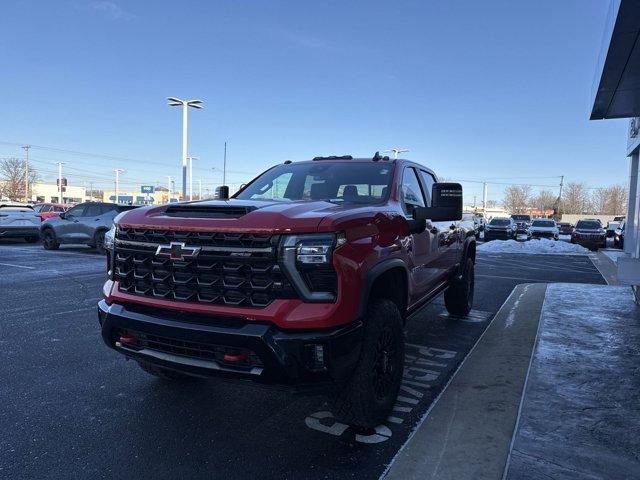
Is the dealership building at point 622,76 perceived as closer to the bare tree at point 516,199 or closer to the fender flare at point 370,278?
the fender flare at point 370,278

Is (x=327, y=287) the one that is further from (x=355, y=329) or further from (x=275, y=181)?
(x=275, y=181)

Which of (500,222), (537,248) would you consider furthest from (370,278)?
(500,222)

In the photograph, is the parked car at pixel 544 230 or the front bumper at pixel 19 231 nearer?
the front bumper at pixel 19 231

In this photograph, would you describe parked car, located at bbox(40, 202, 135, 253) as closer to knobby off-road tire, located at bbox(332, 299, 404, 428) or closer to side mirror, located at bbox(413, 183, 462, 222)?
side mirror, located at bbox(413, 183, 462, 222)

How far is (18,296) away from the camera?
7527mm

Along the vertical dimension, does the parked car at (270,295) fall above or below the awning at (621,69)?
below

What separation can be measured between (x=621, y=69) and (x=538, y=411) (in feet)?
15.2

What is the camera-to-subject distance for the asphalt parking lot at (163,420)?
2.73 m

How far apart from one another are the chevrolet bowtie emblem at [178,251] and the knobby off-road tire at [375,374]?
112 cm

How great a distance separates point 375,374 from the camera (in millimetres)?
3121

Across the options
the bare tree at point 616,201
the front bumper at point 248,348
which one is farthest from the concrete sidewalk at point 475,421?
the bare tree at point 616,201

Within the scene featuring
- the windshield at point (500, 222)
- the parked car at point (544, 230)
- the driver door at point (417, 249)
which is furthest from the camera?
the windshield at point (500, 222)

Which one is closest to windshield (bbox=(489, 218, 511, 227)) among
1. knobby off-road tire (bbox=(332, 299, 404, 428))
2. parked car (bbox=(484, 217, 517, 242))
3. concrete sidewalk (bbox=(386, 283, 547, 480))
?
parked car (bbox=(484, 217, 517, 242))

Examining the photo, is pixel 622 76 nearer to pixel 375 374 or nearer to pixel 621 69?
pixel 621 69
